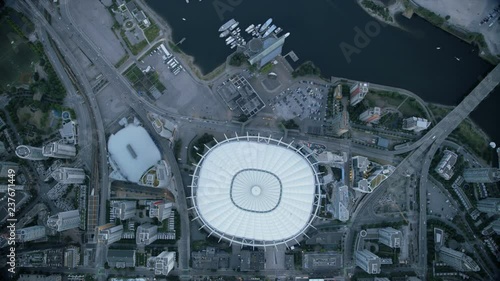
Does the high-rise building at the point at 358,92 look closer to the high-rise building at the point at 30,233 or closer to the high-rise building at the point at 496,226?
the high-rise building at the point at 496,226

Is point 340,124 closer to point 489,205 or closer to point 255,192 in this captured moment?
point 255,192

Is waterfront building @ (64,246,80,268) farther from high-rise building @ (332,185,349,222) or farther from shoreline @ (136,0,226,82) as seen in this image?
high-rise building @ (332,185,349,222)

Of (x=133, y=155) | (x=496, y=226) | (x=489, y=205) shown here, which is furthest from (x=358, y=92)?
(x=133, y=155)

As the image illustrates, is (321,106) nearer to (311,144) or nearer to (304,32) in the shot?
(311,144)

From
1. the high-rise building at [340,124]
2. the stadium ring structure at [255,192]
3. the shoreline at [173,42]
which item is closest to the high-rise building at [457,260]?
the stadium ring structure at [255,192]

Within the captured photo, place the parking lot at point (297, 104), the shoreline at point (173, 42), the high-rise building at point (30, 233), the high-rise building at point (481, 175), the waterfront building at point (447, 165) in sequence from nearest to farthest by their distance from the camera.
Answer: the high-rise building at point (30, 233)
the high-rise building at point (481, 175)
the waterfront building at point (447, 165)
the parking lot at point (297, 104)
the shoreline at point (173, 42)

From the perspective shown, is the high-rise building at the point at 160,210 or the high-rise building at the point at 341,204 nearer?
the high-rise building at the point at 160,210

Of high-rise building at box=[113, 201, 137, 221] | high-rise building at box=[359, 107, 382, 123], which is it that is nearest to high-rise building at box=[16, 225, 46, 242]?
high-rise building at box=[113, 201, 137, 221]
